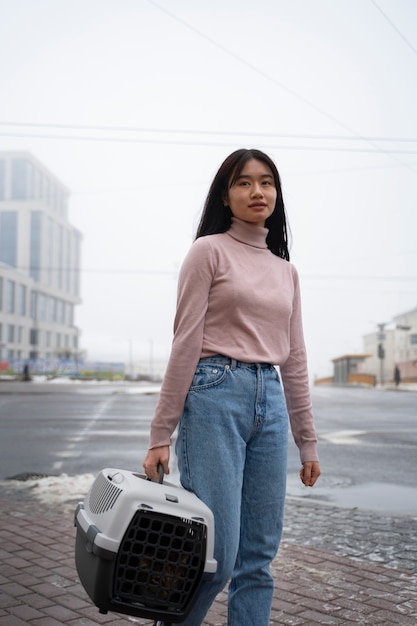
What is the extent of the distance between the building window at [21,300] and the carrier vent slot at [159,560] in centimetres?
10161

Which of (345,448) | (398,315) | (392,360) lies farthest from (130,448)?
(392,360)

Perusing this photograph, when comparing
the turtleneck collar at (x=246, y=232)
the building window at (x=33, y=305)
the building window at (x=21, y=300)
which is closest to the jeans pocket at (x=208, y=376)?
the turtleneck collar at (x=246, y=232)

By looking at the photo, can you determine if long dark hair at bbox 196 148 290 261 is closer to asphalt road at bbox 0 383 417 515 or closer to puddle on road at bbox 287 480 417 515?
puddle on road at bbox 287 480 417 515

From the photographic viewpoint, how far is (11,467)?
8250mm

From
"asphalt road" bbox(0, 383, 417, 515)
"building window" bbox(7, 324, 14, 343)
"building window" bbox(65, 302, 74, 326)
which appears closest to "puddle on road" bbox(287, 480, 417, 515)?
"asphalt road" bbox(0, 383, 417, 515)

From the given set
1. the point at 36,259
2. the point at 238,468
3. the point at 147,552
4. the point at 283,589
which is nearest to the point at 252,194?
the point at 238,468

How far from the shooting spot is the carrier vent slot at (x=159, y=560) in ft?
6.65

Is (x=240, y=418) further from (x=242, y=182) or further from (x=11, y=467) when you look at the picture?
(x=11, y=467)

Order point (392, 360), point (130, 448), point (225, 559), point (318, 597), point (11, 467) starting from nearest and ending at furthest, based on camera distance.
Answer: point (225, 559)
point (318, 597)
point (11, 467)
point (130, 448)
point (392, 360)

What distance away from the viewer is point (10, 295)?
97.8 meters

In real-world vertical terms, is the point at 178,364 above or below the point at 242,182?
below

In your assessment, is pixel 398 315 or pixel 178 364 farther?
pixel 398 315

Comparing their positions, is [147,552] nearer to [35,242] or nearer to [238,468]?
[238,468]

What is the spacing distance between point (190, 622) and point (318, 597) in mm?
1569
